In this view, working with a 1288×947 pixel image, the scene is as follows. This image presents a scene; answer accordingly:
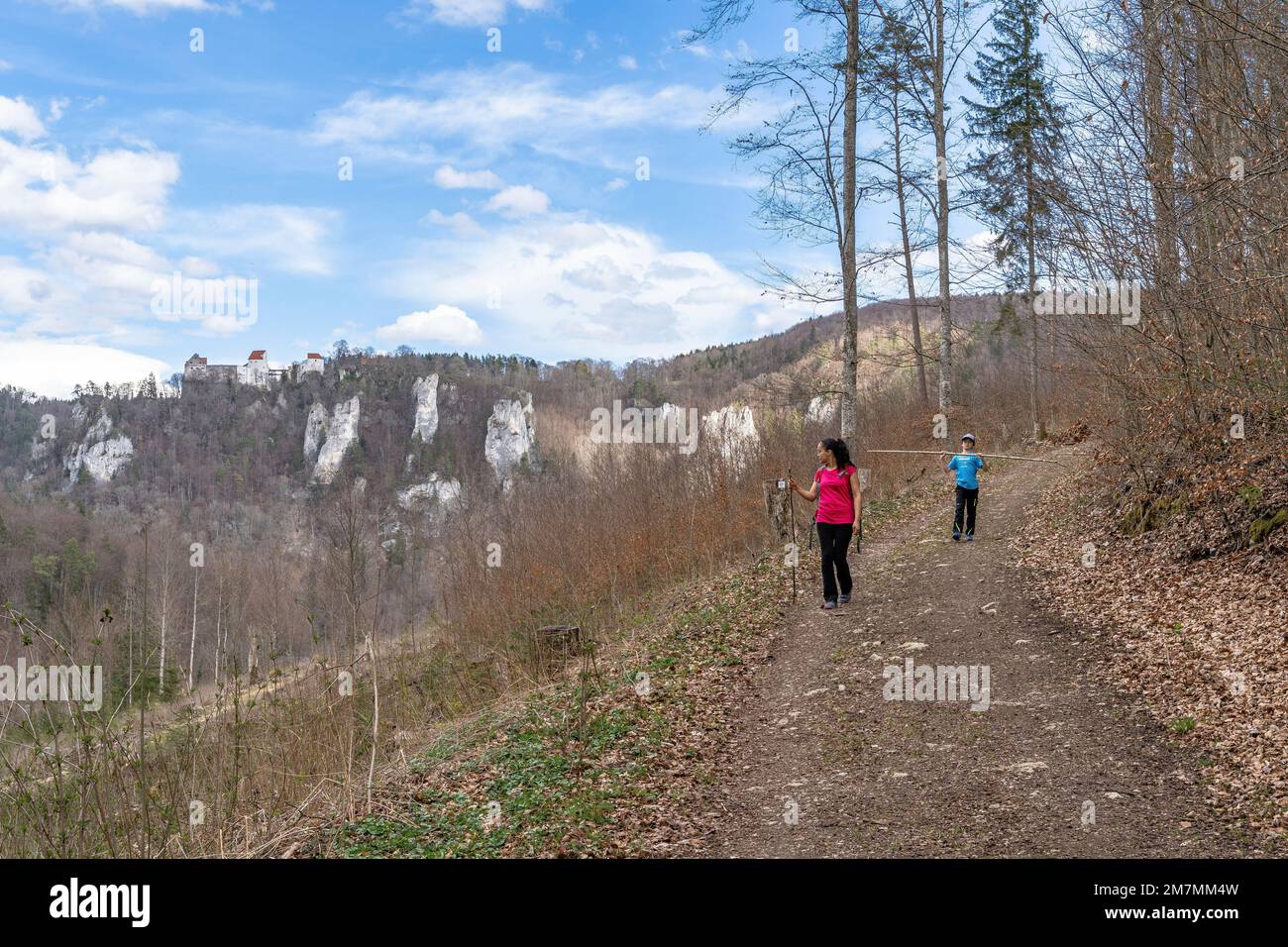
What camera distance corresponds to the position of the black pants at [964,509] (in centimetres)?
1424

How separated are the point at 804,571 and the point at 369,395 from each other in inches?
6197

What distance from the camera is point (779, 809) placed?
6.14 metres

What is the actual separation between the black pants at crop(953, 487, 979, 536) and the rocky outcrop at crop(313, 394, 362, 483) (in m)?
133

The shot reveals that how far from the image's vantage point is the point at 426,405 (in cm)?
15875

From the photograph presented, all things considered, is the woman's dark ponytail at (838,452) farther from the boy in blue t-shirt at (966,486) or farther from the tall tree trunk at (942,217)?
the tall tree trunk at (942,217)

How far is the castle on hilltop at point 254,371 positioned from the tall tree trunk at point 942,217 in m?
160

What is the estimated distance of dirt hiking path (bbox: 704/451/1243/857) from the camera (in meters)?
5.35

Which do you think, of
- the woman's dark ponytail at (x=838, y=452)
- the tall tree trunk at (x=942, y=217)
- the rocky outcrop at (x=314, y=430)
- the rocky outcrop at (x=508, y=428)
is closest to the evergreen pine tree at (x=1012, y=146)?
the tall tree trunk at (x=942, y=217)

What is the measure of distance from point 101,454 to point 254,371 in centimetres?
3303

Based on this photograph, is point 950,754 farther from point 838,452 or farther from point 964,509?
point 964,509

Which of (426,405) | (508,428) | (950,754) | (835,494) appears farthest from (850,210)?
(426,405)
